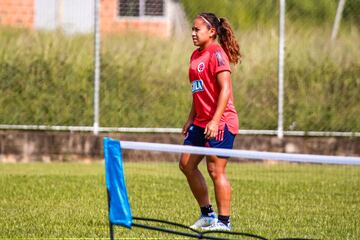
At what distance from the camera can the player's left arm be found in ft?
29.6

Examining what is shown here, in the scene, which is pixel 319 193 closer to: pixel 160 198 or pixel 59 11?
pixel 160 198

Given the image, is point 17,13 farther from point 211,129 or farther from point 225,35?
point 211,129

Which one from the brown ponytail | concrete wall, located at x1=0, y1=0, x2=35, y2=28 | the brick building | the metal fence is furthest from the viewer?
concrete wall, located at x1=0, y1=0, x2=35, y2=28

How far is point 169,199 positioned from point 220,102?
300 centimetres

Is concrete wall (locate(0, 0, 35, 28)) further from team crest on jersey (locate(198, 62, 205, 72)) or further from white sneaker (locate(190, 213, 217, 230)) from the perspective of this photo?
white sneaker (locate(190, 213, 217, 230))

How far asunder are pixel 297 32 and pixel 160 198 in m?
6.77

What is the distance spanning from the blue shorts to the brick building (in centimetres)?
834

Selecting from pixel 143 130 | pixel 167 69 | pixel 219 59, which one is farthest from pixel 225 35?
pixel 167 69

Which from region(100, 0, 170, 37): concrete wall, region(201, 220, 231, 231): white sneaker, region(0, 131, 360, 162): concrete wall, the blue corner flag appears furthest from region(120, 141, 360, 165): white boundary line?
region(100, 0, 170, 37): concrete wall

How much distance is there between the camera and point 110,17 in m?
18.3

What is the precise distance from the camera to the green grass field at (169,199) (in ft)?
30.6

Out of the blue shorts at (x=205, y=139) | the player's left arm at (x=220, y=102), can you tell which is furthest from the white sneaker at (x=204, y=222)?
the player's left arm at (x=220, y=102)

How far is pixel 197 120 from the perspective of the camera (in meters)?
9.45

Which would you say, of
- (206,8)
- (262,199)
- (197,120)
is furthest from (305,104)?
(197,120)
